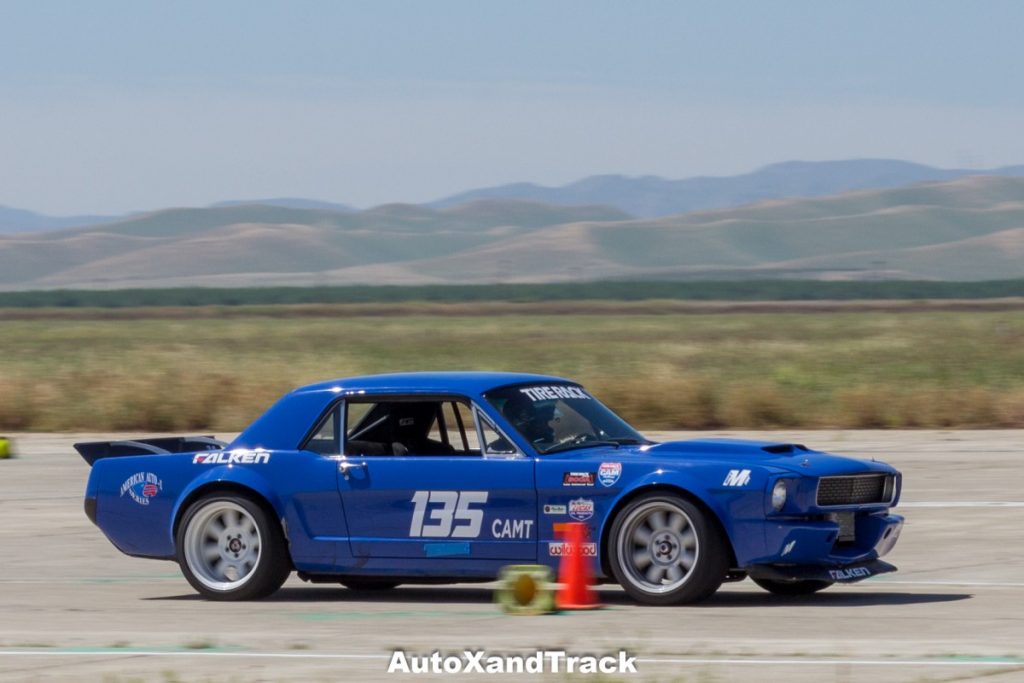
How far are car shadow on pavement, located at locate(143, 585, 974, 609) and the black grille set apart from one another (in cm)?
60

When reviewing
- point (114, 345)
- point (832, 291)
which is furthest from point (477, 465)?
point (832, 291)

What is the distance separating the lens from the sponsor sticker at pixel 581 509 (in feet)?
34.0

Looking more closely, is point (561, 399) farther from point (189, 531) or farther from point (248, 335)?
point (248, 335)

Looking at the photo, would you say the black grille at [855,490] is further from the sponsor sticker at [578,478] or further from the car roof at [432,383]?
the car roof at [432,383]

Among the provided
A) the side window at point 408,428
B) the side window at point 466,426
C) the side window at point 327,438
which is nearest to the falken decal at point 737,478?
the side window at point 466,426

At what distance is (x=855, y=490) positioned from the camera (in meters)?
10.5

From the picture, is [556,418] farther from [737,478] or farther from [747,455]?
[737,478]

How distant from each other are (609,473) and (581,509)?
0.26m

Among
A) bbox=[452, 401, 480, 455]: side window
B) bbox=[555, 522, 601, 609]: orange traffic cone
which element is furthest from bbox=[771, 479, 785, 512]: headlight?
bbox=[452, 401, 480, 455]: side window

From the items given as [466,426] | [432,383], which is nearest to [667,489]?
[466,426]

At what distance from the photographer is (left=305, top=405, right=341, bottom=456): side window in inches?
440

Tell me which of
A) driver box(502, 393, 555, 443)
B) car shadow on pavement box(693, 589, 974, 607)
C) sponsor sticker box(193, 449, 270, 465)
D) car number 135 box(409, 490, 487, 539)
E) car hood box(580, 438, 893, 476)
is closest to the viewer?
car hood box(580, 438, 893, 476)

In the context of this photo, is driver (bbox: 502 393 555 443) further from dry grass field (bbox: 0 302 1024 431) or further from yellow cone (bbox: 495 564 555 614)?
dry grass field (bbox: 0 302 1024 431)

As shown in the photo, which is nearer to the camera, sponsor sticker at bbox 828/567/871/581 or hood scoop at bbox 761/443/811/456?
sponsor sticker at bbox 828/567/871/581
